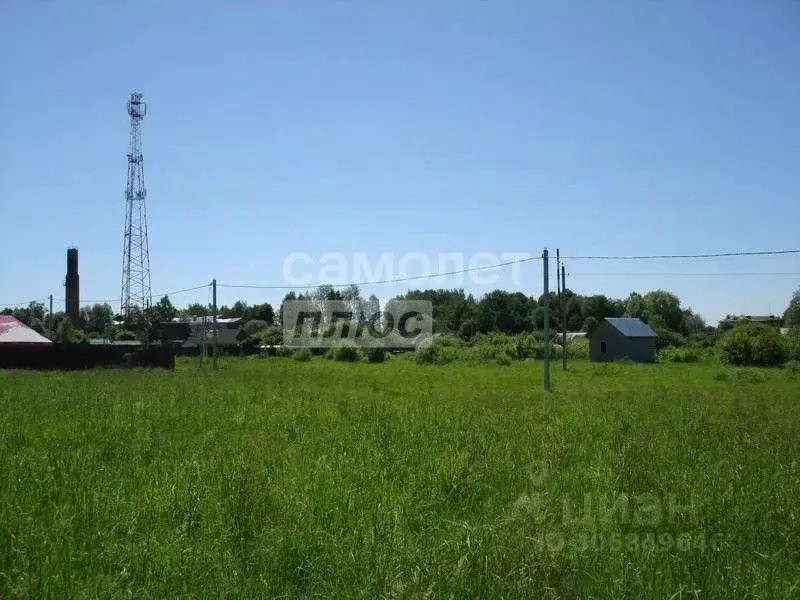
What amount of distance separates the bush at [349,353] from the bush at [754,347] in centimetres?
2467

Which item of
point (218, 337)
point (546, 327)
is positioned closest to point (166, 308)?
point (218, 337)

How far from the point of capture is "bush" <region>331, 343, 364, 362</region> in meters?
47.7

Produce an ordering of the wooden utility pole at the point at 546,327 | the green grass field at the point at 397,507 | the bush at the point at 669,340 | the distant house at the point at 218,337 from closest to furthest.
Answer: the green grass field at the point at 397,507, the wooden utility pole at the point at 546,327, the distant house at the point at 218,337, the bush at the point at 669,340

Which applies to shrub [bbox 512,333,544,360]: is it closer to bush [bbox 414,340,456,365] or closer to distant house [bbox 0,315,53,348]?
bush [bbox 414,340,456,365]

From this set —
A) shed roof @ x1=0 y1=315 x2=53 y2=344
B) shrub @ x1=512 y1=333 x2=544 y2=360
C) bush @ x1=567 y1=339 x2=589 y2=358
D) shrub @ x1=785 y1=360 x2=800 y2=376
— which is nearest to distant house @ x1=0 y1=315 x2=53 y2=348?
shed roof @ x1=0 y1=315 x2=53 y2=344

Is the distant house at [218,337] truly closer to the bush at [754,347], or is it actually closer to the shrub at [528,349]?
the shrub at [528,349]

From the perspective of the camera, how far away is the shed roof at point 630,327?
50.7 meters

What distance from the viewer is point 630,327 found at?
51.6m

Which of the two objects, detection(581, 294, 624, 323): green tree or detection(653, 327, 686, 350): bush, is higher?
detection(581, 294, 624, 323): green tree

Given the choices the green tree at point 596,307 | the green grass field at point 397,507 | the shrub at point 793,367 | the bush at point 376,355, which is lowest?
the shrub at point 793,367

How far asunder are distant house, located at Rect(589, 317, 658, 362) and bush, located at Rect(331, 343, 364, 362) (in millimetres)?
18902


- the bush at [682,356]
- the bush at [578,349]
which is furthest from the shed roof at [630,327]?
the bush at [578,349]

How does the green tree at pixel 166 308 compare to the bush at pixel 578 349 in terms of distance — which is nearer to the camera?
the bush at pixel 578 349

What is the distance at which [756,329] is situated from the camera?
4234 cm
